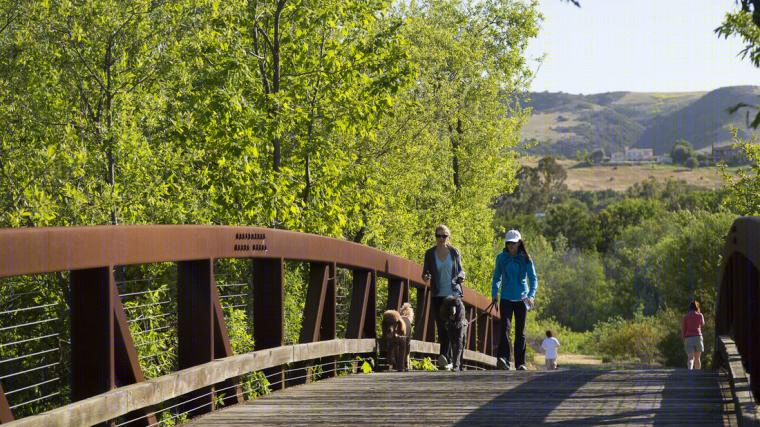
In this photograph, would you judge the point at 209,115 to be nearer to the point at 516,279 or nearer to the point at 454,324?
the point at 454,324

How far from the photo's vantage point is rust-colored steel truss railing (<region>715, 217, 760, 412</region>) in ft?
22.3

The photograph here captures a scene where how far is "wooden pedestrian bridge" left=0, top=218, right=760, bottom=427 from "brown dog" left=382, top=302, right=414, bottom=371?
529mm

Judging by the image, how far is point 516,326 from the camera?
14.5 metres

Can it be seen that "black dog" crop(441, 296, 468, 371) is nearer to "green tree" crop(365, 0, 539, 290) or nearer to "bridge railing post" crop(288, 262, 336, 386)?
"bridge railing post" crop(288, 262, 336, 386)

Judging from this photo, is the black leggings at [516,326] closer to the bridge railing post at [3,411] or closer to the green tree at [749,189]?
the bridge railing post at [3,411]

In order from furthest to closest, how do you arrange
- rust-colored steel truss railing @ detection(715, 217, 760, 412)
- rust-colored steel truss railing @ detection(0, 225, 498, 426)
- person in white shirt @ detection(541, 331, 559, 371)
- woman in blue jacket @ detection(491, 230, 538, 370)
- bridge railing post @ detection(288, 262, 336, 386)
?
person in white shirt @ detection(541, 331, 559, 371) → woman in blue jacket @ detection(491, 230, 538, 370) → bridge railing post @ detection(288, 262, 336, 386) → rust-colored steel truss railing @ detection(715, 217, 760, 412) → rust-colored steel truss railing @ detection(0, 225, 498, 426)

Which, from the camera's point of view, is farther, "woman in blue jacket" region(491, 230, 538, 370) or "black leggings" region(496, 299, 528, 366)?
"black leggings" region(496, 299, 528, 366)

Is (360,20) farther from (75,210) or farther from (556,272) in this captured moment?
(556,272)

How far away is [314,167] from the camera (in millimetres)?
18438

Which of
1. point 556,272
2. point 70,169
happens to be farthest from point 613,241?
point 70,169

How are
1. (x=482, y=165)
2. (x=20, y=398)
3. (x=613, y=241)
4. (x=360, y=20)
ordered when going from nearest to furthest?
(x=20, y=398) → (x=360, y=20) → (x=482, y=165) → (x=613, y=241)

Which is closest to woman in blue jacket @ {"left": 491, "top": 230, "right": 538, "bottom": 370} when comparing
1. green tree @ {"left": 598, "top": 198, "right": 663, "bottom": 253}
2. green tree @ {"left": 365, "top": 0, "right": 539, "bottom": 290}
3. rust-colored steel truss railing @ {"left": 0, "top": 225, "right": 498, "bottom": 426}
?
rust-colored steel truss railing @ {"left": 0, "top": 225, "right": 498, "bottom": 426}

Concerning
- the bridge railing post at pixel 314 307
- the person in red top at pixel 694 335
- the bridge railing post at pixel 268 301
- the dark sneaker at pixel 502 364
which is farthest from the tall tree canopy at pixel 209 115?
the bridge railing post at pixel 268 301

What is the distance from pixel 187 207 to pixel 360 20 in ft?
12.1
